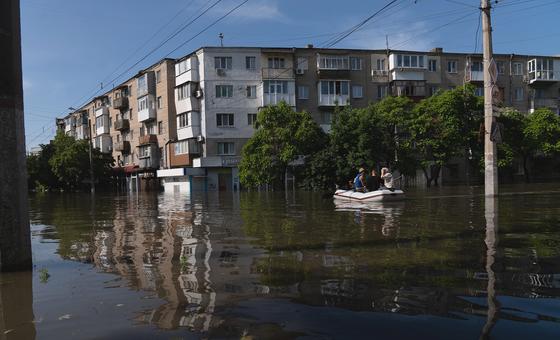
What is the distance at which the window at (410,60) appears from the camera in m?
59.8

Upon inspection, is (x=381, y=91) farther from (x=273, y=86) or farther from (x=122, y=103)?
(x=122, y=103)

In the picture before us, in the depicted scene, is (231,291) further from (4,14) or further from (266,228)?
(266,228)

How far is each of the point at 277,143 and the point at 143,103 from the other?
90.9 feet

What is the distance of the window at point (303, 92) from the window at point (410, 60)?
11.6 metres

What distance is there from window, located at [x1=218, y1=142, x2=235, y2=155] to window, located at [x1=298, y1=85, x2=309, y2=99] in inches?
394

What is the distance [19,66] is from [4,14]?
0.68 meters

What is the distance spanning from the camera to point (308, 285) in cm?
613

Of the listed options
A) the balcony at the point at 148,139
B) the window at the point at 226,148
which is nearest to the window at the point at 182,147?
Answer: the window at the point at 226,148

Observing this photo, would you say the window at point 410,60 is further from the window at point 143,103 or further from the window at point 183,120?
the window at point 143,103

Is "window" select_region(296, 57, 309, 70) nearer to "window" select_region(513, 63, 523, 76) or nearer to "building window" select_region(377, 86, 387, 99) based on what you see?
"building window" select_region(377, 86, 387, 99)

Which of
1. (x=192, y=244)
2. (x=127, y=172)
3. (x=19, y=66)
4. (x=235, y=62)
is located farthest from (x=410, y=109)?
(x=19, y=66)

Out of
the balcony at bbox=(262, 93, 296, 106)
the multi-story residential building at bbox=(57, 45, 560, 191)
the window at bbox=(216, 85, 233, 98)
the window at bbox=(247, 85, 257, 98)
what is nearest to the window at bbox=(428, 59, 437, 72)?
the multi-story residential building at bbox=(57, 45, 560, 191)

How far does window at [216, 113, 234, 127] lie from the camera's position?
57281mm

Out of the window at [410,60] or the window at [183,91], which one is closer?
the window at [183,91]
